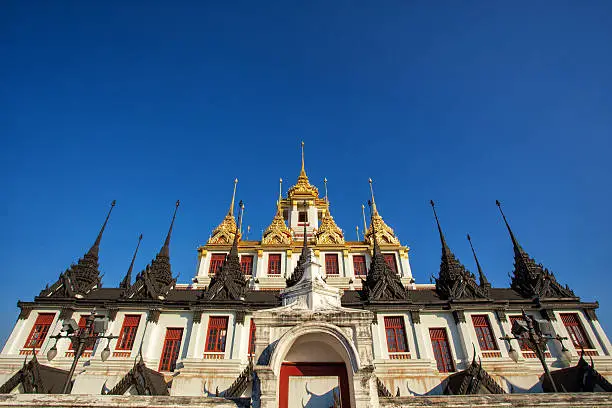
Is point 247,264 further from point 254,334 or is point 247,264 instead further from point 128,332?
point 254,334

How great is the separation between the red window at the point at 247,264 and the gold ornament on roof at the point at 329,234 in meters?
7.15

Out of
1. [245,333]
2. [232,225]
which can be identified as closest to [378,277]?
[245,333]

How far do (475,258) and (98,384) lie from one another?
29.5 meters

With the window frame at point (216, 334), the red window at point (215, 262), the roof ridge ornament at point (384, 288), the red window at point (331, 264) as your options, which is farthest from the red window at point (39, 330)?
the red window at point (331, 264)

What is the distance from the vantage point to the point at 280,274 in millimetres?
32875

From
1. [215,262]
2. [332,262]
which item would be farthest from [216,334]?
[332,262]

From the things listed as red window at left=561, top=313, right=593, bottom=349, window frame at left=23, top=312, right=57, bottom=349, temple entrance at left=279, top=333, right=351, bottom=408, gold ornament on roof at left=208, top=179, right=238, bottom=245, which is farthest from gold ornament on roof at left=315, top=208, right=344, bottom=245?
temple entrance at left=279, top=333, right=351, bottom=408

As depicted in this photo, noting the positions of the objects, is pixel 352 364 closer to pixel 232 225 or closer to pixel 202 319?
pixel 202 319

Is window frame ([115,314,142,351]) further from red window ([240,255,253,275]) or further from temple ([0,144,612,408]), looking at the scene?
red window ([240,255,253,275])

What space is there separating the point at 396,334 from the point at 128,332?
16683mm

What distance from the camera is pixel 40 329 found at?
2194 cm

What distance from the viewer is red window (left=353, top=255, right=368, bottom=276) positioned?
33.2 m

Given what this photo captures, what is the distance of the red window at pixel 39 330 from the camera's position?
69.9 feet

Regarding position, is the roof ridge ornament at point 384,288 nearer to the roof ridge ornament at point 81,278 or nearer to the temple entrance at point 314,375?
the temple entrance at point 314,375
